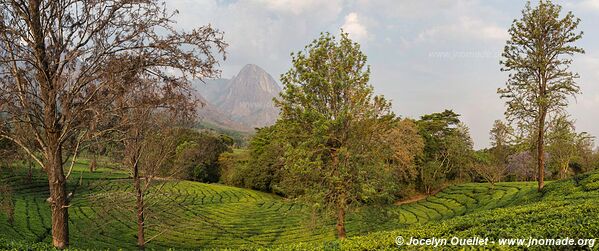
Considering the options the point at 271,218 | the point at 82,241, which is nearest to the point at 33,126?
the point at 82,241

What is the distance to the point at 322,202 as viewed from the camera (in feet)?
63.8

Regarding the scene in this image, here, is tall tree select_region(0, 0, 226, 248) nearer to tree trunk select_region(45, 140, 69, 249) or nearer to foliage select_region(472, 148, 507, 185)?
tree trunk select_region(45, 140, 69, 249)

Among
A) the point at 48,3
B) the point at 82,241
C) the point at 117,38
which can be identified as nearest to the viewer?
Result: the point at 48,3

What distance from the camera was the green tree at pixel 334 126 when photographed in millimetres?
19078

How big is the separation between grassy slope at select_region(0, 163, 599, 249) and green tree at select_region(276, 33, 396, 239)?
234 centimetres

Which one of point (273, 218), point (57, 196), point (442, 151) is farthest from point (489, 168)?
point (57, 196)

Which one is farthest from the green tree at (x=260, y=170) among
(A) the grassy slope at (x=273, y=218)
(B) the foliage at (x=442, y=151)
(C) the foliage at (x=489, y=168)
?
(C) the foliage at (x=489, y=168)

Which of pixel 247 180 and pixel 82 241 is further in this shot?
pixel 247 180

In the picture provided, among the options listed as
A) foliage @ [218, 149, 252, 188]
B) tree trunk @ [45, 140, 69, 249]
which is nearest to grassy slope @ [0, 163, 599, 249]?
tree trunk @ [45, 140, 69, 249]

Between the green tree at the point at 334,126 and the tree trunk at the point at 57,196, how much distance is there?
35.6 feet

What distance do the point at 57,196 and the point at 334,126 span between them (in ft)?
43.2

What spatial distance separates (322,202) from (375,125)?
545 cm

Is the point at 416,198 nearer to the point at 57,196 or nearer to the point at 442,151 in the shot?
the point at 442,151

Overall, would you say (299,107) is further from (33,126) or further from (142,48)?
(33,126)
